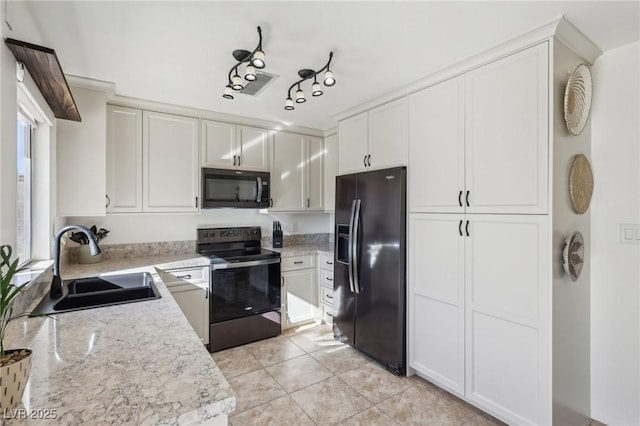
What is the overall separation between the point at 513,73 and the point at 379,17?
864 millimetres

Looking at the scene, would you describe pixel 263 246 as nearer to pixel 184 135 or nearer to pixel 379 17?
pixel 184 135

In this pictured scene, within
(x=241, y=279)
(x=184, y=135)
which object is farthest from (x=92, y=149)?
(x=241, y=279)

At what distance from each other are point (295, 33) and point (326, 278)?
2381 mm

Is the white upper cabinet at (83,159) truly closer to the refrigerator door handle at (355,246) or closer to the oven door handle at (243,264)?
the oven door handle at (243,264)

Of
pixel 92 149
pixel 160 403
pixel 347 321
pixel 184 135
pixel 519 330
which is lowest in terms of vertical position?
pixel 347 321

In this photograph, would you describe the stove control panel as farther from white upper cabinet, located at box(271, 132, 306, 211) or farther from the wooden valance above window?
the wooden valance above window

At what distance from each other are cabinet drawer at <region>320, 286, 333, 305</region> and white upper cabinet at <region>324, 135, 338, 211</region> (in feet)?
3.10

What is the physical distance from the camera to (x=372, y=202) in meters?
2.62

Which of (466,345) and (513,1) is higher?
(513,1)

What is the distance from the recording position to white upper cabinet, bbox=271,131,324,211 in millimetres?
3508

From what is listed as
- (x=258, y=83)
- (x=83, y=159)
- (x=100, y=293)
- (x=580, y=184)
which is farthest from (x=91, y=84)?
(x=580, y=184)

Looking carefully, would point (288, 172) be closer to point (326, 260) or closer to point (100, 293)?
point (326, 260)

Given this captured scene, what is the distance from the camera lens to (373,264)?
8.55ft

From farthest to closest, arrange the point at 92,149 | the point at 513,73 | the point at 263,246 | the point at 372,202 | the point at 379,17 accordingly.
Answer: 1. the point at 263,246
2. the point at 372,202
3. the point at 92,149
4. the point at 513,73
5. the point at 379,17
